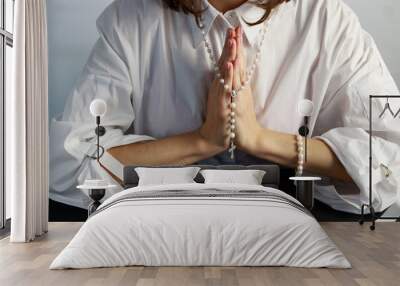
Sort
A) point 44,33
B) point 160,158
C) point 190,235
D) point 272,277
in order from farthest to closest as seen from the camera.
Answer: point 160,158, point 44,33, point 190,235, point 272,277

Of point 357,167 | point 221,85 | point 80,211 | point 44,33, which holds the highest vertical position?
point 44,33

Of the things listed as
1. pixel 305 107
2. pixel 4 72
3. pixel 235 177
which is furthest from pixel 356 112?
pixel 4 72

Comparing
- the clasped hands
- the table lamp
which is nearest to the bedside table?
the clasped hands

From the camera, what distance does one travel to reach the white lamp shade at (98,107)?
674 centimetres

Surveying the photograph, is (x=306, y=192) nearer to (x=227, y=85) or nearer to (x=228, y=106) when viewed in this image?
(x=228, y=106)

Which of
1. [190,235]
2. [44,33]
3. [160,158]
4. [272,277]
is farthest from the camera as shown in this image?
[160,158]

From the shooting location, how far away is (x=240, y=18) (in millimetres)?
6801

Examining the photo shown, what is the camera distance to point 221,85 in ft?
22.0

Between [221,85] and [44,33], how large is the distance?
1799mm

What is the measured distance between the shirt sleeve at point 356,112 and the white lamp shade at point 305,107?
7.2 inches

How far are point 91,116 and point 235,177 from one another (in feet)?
5.49

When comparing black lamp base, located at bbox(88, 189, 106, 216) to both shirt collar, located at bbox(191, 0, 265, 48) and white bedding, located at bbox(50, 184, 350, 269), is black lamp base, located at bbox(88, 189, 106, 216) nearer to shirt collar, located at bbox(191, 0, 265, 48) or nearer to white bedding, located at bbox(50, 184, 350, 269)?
shirt collar, located at bbox(191, 0, 265, 48)

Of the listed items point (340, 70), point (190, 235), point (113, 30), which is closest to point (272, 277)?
point (190, 235)

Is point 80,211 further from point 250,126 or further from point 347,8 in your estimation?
point 347,8
